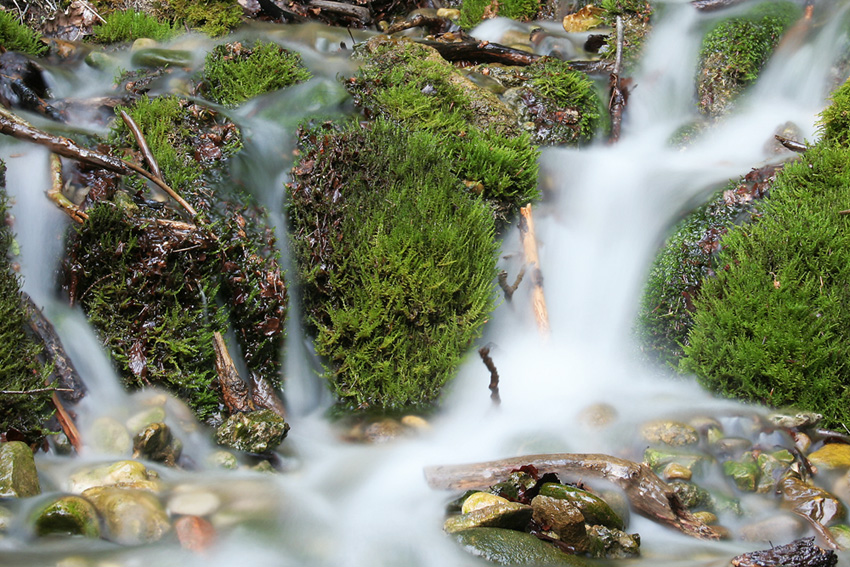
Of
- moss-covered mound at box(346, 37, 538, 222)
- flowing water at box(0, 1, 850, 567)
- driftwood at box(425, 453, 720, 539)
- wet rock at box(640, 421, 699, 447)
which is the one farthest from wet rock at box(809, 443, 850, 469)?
moss-covered mound at box(346, 37, 538, 222)

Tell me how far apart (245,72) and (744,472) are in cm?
577

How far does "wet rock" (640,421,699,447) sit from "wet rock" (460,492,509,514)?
1.51m

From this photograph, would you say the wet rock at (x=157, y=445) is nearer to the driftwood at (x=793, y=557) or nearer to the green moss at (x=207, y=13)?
the driftwood at (x=793, y=557)

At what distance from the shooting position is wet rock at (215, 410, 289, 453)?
415 centimetres

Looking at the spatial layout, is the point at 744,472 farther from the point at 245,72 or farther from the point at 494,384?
the point at 245,72

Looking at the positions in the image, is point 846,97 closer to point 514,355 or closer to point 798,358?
point 798,358

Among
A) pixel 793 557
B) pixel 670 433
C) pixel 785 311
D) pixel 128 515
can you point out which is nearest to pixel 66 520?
pixel 128 515

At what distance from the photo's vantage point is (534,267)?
5.85 meters

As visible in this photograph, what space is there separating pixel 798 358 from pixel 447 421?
2.49m

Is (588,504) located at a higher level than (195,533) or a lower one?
lower

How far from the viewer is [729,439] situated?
4.40 m

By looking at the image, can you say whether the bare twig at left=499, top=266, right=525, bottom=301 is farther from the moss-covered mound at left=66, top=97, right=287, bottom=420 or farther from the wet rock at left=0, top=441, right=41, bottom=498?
the wet rock at left=0, top=441, right=41, bottom=498

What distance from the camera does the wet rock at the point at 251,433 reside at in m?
4.15

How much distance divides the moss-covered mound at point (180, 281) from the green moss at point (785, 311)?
10.7 feet
